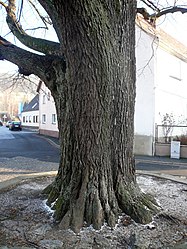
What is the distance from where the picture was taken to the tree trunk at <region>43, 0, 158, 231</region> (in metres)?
3.29

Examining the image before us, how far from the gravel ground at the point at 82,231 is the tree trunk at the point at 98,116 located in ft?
0.59

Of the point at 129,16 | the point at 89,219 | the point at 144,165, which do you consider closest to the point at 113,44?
the point at 129,16

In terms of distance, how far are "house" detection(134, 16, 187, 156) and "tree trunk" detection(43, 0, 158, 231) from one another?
8889 millimetres

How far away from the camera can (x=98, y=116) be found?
354 cm

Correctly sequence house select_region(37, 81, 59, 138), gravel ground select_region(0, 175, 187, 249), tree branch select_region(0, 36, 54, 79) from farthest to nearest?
house select_region(37, 81, 59, 138), tree branch select_region(0, 36, 54, 79), gravel ground select_region(0, 175, 187, 249)

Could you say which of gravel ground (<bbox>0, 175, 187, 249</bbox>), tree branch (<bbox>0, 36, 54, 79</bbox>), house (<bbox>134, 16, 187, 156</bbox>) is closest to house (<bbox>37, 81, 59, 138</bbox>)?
house (<bbox>134, 16, 187, 156</bbox>)

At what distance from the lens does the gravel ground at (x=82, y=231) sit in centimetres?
295

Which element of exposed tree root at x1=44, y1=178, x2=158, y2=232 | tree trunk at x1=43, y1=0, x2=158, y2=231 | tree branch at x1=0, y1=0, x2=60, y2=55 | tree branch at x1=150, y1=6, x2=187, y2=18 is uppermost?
tree branch at x1=150, y1=6, x2=187, y2=18

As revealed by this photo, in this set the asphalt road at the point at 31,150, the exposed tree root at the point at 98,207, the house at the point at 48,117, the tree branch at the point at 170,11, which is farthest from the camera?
the house at the point at 48,117

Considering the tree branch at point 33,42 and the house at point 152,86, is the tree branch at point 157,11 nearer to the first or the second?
the tree branch at point 33,42

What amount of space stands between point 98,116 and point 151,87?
9.88 m

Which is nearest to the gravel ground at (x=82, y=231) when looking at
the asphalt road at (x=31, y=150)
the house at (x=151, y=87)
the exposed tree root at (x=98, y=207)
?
the exposed tree root at (x=98, y=207)

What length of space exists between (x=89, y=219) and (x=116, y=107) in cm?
158

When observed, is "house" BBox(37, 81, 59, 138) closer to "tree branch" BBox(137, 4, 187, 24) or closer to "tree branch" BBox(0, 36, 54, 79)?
"tree branch" BBox(137, 4, 187, 24)
